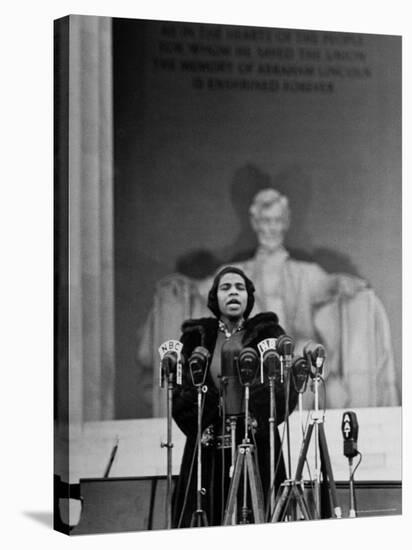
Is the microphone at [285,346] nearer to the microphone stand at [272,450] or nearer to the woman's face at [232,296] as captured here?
the microphone stand at [272,450]

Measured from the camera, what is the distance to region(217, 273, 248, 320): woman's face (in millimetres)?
9680

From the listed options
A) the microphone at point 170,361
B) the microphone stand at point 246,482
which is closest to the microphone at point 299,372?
the microphone stand at point 246,482

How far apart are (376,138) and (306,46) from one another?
25.5 inches

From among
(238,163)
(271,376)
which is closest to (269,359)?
(271,376)

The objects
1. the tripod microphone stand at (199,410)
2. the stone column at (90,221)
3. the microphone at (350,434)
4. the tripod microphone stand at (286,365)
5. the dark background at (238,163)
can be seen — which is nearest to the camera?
the stone column at (90,221)

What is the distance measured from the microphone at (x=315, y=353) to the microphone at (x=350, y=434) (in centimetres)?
32

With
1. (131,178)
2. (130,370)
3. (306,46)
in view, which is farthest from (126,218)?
(306,46)

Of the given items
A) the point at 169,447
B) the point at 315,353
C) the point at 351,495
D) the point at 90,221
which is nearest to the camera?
the point at 90,221

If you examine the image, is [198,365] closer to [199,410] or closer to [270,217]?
[199,410]

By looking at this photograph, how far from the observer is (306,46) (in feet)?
32.8

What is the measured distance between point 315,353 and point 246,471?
0.77 m

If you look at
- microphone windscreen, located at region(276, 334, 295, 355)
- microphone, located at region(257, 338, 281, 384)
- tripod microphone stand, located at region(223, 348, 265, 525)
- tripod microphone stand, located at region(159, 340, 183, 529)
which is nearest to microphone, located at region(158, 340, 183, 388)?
tripod microphone stand, located at region(159, 340, 183, 529)

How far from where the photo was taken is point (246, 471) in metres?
9.66

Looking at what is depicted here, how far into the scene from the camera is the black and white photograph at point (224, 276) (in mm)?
9352
